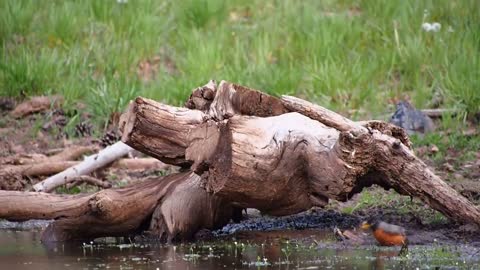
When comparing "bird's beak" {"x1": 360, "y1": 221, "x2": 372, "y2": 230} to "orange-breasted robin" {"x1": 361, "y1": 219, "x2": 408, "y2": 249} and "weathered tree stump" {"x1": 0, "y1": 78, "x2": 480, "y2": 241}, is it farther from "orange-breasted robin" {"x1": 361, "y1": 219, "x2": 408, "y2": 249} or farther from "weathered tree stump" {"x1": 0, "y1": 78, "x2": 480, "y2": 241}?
"weathered tree stump" {"x1": 0, "y1": 78, "x2": 480, "y2": 241}

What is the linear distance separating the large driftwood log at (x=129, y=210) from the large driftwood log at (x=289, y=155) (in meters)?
0.36

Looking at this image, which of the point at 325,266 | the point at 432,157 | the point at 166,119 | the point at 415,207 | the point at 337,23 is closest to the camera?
the point at 325,266

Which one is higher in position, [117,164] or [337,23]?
[337,23]

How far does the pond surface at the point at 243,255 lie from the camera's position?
21.6 feet

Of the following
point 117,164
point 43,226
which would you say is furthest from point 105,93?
point 43,226

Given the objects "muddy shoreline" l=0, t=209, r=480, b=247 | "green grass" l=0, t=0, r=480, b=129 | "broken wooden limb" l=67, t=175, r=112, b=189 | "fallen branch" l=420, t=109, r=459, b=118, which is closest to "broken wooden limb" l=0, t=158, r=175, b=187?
"broken wooden limb" l=67, t=175, r=112, b=189

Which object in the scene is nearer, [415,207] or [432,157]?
[415,207]

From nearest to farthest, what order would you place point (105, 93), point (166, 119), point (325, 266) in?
point (325, 266), point (166, 119), point (105, 93)

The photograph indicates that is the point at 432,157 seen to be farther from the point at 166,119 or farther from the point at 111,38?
the point at 111,38

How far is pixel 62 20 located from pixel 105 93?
73.2 inches

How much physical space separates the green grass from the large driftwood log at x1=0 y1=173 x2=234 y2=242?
3.19 m

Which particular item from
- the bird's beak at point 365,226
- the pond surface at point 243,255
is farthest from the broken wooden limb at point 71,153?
the bird's beak at point 365,226

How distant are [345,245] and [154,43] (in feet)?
18.0

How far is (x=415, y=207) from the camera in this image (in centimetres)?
812
